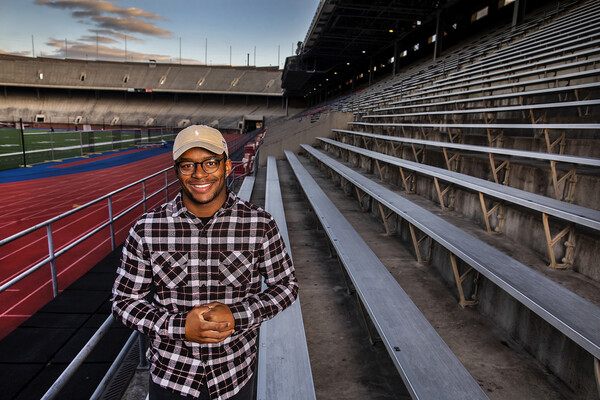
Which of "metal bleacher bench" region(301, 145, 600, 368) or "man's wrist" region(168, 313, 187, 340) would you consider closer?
"man's wrist" region(168, 313, 187, 340)

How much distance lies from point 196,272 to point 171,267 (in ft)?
0.27

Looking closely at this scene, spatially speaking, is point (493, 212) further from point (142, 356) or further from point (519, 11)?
point (519, 11)

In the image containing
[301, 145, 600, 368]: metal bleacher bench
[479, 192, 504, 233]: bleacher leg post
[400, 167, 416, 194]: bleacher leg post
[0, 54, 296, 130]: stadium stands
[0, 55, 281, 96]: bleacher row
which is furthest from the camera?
[0, 55, 281, 96]: bleacher row

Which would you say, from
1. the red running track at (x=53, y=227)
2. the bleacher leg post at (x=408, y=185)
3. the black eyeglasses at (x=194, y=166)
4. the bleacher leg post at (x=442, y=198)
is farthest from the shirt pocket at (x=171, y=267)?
the bleacher leg post at (x=408, y=185)

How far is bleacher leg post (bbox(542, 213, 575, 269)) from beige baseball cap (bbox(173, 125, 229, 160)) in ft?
7.15

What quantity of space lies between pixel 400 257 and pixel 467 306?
3.01ft

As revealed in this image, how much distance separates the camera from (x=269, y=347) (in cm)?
200

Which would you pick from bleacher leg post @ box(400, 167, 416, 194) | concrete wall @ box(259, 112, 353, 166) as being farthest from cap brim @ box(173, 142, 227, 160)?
concrete wall @ box(259, 112, 353, 166)

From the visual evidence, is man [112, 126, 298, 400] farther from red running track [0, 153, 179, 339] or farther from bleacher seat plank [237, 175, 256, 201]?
bleacher seat plank [237, 175, 256, 201]

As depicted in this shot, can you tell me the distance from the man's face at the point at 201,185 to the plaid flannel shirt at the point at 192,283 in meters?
0.04

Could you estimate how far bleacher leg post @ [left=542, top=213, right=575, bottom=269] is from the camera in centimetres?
226

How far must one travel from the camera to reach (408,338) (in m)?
1.90

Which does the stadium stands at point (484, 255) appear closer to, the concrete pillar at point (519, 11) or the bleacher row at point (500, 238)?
the bleacher row at point (500, 238)

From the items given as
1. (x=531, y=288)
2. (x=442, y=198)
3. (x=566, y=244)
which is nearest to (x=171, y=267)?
(x=531, y=288)
